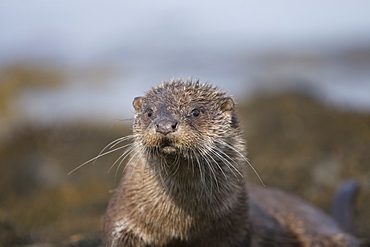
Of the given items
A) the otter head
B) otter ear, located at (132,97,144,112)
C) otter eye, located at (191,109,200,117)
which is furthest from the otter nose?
otter ear, located at (132,97,144,112)

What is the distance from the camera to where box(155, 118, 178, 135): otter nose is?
366 centimetres

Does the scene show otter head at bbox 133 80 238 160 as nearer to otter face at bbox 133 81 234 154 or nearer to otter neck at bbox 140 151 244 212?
otter face at bbox 133 81 234 154

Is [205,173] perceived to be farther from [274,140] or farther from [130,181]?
[274,140]

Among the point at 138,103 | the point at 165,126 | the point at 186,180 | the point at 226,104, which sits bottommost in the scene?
the point at 186,180

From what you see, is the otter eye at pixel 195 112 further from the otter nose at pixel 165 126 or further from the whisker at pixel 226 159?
the otter nose at pixel 165 126

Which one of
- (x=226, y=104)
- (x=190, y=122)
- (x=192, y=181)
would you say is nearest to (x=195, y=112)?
(x=190, y=122)

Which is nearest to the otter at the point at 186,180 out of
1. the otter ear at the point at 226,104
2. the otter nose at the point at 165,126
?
the otter ear at the point at 226,104

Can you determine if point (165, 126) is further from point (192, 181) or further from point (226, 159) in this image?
point (226, 159)

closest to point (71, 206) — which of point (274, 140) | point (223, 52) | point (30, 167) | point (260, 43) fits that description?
point (30, 167)

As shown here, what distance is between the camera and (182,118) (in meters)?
3.91

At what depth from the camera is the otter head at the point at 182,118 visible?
12.2ft

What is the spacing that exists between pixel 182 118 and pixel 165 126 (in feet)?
0.88

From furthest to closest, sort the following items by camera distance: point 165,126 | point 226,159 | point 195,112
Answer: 1. point 226,159
2. point 195,112
3. point 165,126

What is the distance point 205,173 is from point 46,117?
8.82 meters
